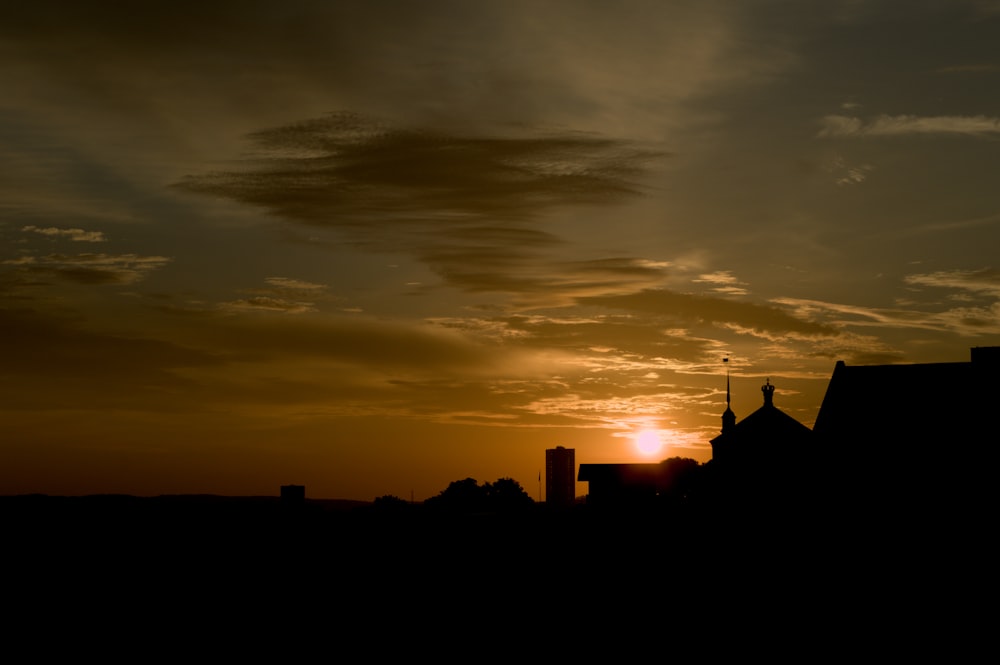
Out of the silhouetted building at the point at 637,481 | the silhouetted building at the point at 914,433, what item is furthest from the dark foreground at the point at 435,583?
the silhouetted building at the point at 637,481

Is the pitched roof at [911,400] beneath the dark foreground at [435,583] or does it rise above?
above

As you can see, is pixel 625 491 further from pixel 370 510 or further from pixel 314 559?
pixel 314 559

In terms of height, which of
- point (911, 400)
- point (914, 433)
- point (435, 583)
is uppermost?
point (911, 400)

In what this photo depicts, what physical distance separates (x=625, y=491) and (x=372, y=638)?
11560 centimetres

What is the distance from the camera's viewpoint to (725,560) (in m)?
59.8

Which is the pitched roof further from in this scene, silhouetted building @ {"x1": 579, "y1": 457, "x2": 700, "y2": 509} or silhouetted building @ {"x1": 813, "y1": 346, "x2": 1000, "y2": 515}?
silhouetted building @ {"x1": 579, "y1": 457, "x2": 700, "y2": 509}

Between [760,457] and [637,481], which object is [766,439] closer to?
[760,457]

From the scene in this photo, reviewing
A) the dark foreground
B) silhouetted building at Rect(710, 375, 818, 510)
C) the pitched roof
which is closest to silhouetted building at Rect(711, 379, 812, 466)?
silhouetted building at Rect(710, 375, 818, 510)

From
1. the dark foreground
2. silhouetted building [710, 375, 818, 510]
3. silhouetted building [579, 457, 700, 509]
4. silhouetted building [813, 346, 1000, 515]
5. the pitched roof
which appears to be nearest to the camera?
the dark foreground

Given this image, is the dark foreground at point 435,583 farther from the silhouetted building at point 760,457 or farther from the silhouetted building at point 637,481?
the silhouetted building at point 637,481

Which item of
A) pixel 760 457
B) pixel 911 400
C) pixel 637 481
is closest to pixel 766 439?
pixel 760 457

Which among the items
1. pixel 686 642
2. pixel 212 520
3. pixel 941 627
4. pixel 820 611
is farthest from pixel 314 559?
pixel 941 627

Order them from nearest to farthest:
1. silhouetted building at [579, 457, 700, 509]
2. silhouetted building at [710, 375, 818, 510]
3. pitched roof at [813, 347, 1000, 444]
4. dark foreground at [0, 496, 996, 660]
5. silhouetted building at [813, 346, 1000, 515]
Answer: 1. dark foreground at [0, 496, 996, 660]
2. silhouetted building at [813, 346, 1000, 515]
3. pitched roof at [813, 347, 1000, 444]
4. silhouetted building at [710, 375, 818, 510]
5. silhouetted building at [579, 457, 700, 509]

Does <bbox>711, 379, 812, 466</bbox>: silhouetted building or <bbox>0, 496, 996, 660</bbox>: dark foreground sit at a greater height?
<bbox>711, 379, 812, 466</bbox>: silhouetted building
